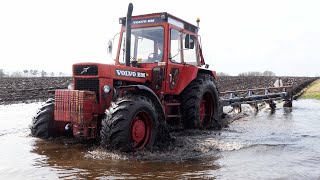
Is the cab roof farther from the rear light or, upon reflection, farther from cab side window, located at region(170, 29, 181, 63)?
the rear light

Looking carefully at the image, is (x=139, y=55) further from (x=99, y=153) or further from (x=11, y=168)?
(x=11, y=168)

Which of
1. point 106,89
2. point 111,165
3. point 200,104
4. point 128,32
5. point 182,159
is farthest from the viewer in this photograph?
point 200,104

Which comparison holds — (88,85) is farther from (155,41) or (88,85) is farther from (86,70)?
(155,41)

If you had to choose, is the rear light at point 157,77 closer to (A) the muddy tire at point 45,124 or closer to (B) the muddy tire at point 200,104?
(B) the muddy tire at point 200,104

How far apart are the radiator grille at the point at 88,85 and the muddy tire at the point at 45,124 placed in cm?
80

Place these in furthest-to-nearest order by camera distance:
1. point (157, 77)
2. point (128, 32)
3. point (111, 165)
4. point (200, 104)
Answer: point (200, 104)
point (157, 77)
point (128, 32)
point (111, 165)

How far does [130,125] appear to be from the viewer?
6223 mm

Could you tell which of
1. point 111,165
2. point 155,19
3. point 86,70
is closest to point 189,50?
point 155,19

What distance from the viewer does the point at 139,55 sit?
8.55 m

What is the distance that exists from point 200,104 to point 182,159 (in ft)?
11.3

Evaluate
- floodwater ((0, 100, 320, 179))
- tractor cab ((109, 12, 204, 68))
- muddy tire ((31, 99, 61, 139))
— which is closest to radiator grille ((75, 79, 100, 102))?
muddy tire ((31, 99, 61, 139))

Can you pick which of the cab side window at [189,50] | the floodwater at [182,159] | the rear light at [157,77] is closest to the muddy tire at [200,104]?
the floodwater at [182,159]

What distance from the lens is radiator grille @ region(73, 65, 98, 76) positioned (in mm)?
6742

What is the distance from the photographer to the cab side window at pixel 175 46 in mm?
8438
